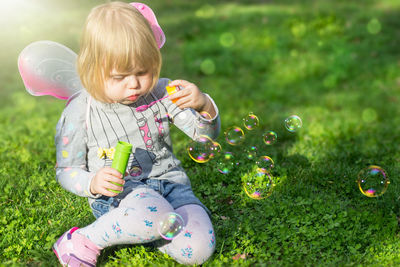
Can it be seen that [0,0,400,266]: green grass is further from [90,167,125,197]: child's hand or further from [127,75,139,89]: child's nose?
[127,75,139,89]: child's nose

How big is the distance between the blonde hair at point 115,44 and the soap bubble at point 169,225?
832mm

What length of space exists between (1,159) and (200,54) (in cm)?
448

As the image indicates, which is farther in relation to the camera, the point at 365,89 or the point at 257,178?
the point at 365,89

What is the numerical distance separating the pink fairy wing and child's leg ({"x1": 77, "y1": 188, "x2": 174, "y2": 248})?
3.13 feet

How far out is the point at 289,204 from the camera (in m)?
3.19

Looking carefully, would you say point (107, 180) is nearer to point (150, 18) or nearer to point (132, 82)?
point (132, 82)

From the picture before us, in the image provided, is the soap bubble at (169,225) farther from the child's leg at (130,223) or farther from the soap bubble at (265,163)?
the soap bubble at (265,163)

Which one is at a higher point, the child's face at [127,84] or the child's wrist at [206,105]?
the child's face at [127,84]

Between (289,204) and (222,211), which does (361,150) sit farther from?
(222,211)

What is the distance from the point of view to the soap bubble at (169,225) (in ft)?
8.25

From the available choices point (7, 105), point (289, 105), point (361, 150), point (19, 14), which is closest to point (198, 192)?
point (361, 150)

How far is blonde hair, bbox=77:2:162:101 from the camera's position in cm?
243

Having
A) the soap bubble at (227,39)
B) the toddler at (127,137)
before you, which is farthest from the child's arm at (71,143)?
the soap bubble at (227,39)

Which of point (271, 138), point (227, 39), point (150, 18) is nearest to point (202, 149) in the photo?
point (271, 138)
